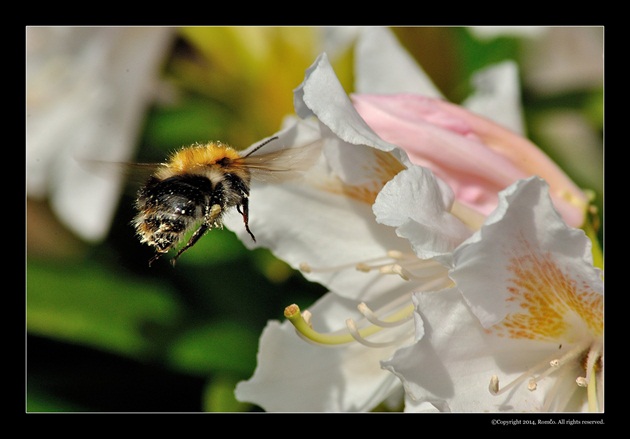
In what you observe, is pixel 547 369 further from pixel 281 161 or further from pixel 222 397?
pixel 222 397

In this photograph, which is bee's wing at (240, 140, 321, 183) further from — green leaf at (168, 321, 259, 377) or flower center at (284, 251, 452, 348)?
green leaf at (168, 321, 259, 377)

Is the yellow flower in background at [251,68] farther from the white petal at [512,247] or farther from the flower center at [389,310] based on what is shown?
the white petal at [512,247]

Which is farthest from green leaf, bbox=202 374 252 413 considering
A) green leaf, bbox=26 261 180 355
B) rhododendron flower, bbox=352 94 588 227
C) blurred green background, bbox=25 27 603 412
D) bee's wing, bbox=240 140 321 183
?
rhododendron flower, bbox=352 94 588 227

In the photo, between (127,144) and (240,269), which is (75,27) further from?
(240,269)

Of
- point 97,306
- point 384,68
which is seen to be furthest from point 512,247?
point 97,306

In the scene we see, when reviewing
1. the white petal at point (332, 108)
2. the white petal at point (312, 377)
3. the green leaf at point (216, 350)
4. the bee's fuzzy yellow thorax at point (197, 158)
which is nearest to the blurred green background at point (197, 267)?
the green leaf at point (216, 350)

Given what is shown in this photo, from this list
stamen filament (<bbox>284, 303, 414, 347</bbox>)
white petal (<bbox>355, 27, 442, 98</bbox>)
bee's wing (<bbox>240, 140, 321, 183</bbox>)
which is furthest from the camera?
white petal (<bbox>355, 27, 442, 98</bbox>)
